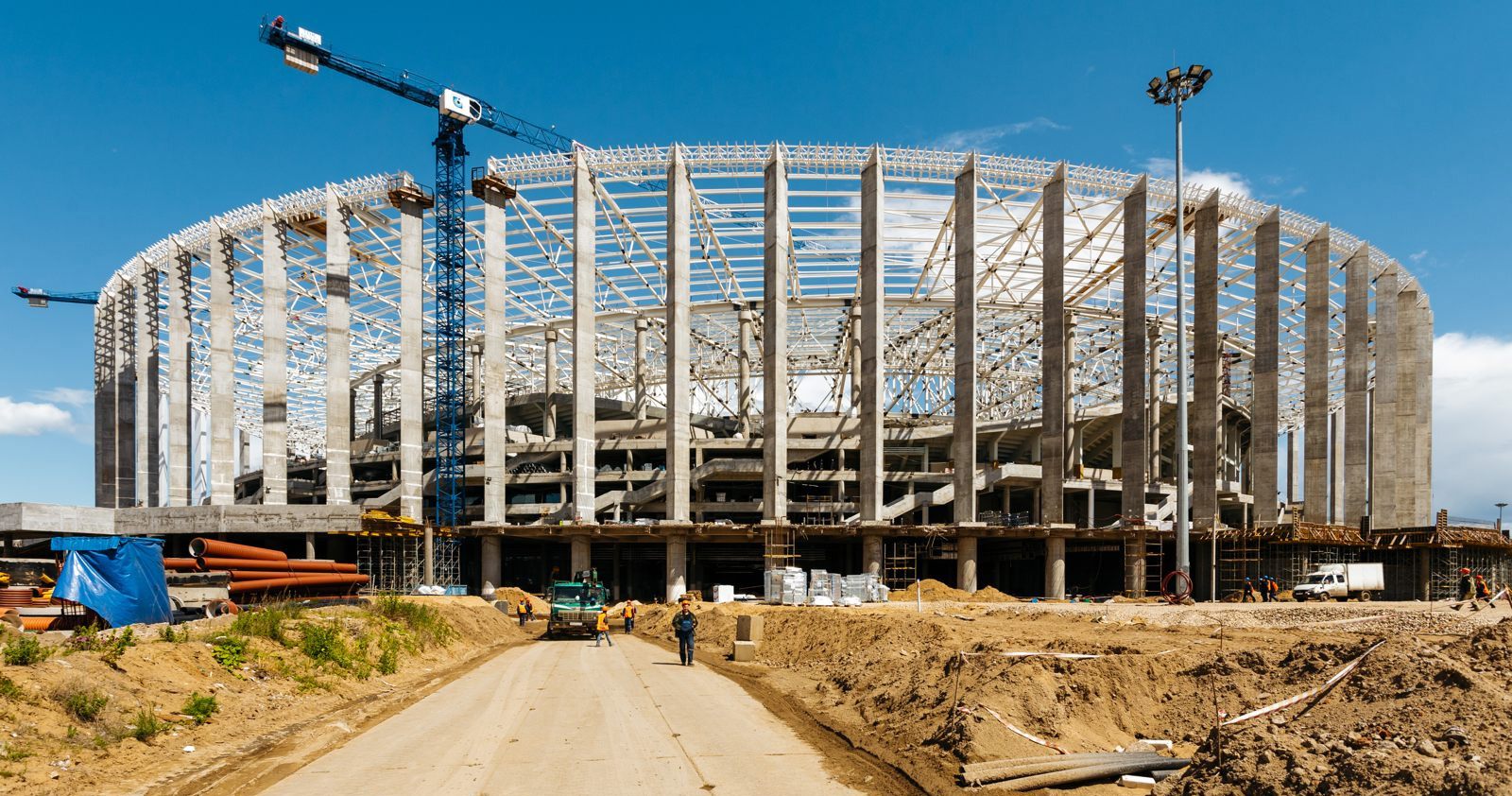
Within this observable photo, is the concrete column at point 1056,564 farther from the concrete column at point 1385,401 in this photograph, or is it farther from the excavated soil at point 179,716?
the excavated soil at point 179,716

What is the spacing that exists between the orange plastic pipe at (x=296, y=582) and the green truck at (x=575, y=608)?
9.89m

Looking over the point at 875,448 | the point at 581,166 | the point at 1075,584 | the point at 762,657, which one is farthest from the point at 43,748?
the point at 1075,584

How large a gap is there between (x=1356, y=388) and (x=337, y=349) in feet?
198

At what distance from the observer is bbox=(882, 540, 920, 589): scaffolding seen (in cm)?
5016

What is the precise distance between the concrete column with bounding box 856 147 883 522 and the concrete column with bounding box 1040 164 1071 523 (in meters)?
8.68

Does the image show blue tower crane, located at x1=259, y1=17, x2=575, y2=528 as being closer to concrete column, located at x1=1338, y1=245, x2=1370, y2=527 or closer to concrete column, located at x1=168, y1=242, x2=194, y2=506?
concrete column, located at x1=168, y1=242, x2=194, y2=506

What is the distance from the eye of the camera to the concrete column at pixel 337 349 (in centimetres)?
5531

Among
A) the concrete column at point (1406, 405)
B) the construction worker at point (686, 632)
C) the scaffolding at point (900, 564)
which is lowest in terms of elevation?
the scaffolding at point (900, 564)

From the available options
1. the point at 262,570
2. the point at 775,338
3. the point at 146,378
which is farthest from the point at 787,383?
the point at 146,378

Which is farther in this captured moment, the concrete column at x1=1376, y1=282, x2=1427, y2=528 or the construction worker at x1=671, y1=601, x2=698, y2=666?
the concrete column at x1=1376, y1=282, x2=1427, y2=528

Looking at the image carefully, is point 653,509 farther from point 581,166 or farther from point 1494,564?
point 1494,564

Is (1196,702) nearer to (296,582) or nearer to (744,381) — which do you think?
(296,582)

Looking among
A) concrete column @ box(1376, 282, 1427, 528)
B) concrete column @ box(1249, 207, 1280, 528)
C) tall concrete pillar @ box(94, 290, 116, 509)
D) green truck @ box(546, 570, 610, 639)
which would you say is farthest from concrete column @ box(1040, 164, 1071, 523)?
tall concrete pillar @ box(94, 290, 116, 509)

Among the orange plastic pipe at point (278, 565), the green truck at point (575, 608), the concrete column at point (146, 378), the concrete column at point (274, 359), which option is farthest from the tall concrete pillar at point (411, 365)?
the concrete column at point (146, 378)
